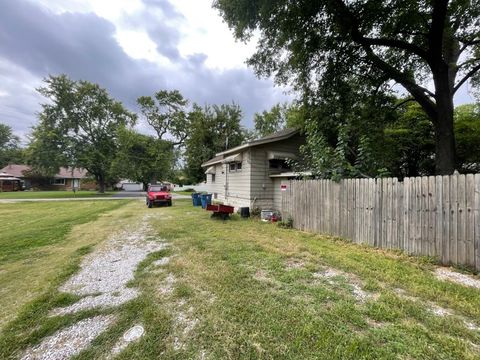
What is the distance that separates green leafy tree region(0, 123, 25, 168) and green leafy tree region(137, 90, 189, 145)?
3443cm

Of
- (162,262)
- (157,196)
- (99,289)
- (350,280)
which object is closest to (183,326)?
(99,289)

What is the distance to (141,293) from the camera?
3.60 meters

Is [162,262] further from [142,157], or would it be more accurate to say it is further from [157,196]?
[142,157]

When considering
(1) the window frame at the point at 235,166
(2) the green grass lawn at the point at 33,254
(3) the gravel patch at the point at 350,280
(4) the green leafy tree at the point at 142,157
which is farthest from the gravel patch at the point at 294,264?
(4) the green leafy tree at the point at 142,157

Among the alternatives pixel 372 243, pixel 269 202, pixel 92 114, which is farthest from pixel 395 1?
pixel 92 114

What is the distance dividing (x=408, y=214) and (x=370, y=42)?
259 inches

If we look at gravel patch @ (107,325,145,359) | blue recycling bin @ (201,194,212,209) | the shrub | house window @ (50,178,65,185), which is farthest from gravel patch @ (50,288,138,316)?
house window @ (50,178,65,185)

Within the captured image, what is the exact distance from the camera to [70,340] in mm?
2543

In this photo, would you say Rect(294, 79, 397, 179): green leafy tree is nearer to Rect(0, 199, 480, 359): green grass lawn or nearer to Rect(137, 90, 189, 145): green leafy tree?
Rect(0, 199, 480, 359): green grass lawn

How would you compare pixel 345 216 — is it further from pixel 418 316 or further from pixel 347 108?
pixel 347 108

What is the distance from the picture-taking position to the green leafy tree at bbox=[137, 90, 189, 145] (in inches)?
1372

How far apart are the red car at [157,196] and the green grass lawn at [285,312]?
1144cm

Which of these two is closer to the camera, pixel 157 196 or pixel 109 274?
pixel 109 274

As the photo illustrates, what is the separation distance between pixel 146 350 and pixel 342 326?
6.92ft
